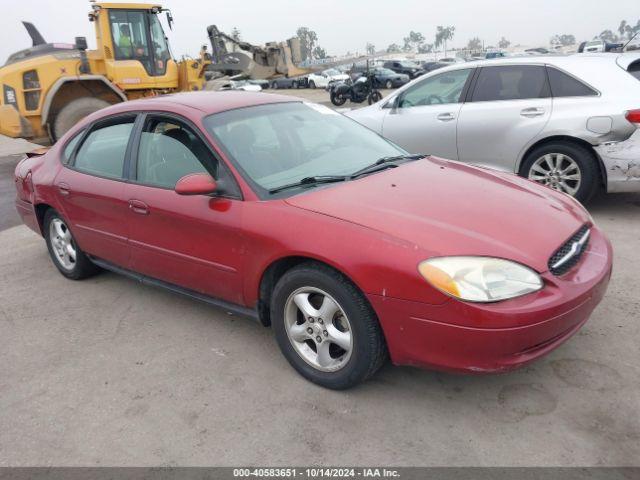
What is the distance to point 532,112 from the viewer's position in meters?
5.47

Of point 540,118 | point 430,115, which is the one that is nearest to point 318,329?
point 540,118

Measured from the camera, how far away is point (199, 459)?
2.43 meters

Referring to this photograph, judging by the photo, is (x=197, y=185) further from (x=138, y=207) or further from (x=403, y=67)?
(x=403, y=67)

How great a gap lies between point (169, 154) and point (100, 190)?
0.72 meters

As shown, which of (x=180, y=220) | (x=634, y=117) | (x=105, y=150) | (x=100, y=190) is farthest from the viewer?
(x=634, y=117)

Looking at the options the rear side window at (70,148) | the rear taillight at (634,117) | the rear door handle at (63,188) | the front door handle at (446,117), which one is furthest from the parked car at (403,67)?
the rear door handle at (63,188)

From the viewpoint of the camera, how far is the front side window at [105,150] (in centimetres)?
383

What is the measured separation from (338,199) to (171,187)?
121cm

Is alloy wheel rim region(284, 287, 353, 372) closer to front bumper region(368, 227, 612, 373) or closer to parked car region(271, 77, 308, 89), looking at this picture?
front bumper region(368, 227, 612, 373)

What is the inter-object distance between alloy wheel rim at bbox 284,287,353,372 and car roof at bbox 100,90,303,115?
142cm

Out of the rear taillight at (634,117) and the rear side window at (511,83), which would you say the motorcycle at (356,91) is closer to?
the rear side window at (511,83)

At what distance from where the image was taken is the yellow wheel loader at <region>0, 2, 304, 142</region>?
10852 mm

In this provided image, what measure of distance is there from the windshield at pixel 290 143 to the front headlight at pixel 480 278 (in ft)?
3.36

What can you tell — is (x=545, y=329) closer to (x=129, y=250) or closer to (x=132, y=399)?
(x=132, y=399)
